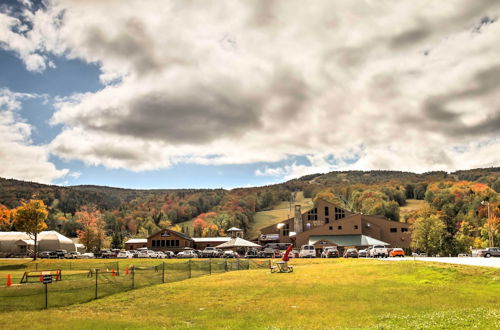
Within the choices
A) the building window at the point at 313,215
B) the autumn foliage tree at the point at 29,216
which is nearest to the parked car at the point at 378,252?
the building window at the point at 313,215

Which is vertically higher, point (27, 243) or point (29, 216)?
point (29, 216)

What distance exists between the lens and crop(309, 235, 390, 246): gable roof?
105781 millimetres

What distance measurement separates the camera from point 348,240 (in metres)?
110

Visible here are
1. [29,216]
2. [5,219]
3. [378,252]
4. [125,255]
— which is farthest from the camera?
[5,219]

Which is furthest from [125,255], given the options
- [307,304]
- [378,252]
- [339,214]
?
[307,304]

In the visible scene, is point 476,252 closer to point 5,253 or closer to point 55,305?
point 55,305

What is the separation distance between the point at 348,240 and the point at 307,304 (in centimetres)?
8629

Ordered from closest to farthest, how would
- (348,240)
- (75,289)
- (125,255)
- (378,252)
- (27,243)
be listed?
(75,289), (378,252), (125,255), (348,240), (27,243)

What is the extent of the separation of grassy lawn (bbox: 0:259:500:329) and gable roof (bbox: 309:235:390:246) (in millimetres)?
68296

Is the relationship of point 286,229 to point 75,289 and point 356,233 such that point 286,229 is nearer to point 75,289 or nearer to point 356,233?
Result: point 356,233

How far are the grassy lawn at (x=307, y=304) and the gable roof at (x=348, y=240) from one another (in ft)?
224

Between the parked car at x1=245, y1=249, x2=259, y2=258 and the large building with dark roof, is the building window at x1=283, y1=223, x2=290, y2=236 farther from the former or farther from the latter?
the parked car at x1=245, y1=249, x2=259, y2=258

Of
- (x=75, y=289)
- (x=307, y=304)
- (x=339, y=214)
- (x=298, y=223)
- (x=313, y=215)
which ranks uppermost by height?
(x=339, y=214)

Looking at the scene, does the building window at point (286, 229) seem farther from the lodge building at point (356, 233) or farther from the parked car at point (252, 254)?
the parked car at point (252, 254)
